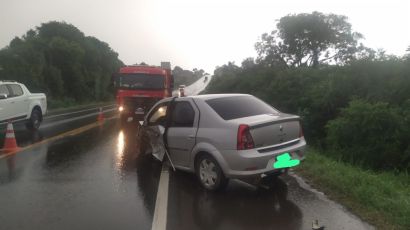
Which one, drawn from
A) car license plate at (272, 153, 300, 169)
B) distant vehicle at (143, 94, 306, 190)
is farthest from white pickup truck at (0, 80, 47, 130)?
car license plate at (272, 153, 300, 169)

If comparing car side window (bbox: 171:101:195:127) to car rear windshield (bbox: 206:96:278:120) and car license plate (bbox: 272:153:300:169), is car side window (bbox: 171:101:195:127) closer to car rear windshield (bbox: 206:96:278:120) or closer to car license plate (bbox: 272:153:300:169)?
car rear windshield (bbox: 206:96:278:120)

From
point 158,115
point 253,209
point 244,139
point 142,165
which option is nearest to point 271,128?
point 244,139

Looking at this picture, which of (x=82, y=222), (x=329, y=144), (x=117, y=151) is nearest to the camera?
(x=82, y=222)

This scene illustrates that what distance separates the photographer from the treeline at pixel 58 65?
129 feet

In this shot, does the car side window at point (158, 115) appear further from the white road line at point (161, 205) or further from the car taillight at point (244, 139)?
the car taillight at point (244, 139)

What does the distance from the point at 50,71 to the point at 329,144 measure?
38887 mm

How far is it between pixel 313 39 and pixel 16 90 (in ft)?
149

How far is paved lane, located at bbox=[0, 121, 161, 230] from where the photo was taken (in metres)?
5.84

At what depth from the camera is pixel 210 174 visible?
7.20 m

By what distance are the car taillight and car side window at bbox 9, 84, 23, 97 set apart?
37.6 feet

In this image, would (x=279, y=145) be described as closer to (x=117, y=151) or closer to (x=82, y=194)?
(x=82, y=194)

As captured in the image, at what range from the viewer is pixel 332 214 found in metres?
5.95

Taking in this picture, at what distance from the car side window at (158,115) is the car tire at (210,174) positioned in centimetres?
178

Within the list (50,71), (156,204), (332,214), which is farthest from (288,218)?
(50,71)
